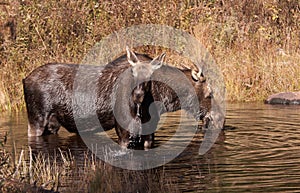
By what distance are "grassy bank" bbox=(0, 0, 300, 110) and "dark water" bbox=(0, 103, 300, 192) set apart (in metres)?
1.65

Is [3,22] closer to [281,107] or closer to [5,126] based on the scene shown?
[5,126]

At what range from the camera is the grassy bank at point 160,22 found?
15.6 metres

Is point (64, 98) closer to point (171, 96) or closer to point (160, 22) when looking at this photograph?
point (171, 96)

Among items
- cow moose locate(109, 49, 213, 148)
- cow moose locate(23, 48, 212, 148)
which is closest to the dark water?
cow moose locate(23, 48, 212, 148)

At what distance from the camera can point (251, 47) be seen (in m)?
16.5

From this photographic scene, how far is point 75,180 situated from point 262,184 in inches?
75.4

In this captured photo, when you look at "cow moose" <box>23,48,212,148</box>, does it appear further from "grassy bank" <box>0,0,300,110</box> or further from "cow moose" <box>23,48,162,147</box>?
"grassy bank" <box>0,0,300,110</box>

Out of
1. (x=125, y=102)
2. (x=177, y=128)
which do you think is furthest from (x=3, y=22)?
(x=125, y=102)

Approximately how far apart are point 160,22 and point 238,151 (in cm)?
837

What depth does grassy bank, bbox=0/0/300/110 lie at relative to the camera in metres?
15.6

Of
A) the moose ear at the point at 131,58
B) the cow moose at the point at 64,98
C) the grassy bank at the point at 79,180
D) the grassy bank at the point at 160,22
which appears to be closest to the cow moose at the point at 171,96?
the cow moose at the point at 64,98

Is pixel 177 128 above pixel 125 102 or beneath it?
beneath

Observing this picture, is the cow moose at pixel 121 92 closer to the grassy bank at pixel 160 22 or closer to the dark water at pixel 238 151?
the dark water at pixel 238 151

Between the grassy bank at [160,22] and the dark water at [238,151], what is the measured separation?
5.40ft
